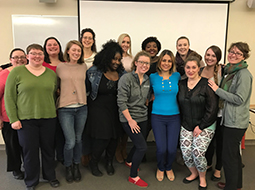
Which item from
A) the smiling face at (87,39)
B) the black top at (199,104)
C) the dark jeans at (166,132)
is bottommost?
the dark jeans at (166,132)

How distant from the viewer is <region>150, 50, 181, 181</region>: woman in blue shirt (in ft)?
7.02

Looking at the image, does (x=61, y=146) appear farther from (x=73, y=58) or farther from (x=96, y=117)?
(x=73, y=58)

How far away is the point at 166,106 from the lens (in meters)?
2.15

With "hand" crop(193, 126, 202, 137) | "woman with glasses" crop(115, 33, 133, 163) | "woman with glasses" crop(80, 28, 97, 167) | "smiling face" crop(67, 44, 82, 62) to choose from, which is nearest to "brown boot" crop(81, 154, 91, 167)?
"woman with glasses" crop(80, 28, 97, 167)

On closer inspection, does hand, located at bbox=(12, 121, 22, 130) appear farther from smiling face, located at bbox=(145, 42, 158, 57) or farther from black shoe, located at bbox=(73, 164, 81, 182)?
smiling face, located at bbox=(145, 42, 158, 57)

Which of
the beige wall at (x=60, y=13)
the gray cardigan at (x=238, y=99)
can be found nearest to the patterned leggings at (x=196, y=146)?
the gray cardigan at (x=238, y=99)

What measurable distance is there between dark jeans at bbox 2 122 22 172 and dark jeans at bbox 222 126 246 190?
96.7 inches

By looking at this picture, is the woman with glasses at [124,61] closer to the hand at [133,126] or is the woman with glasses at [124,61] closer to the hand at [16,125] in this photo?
the hand at [133,126]

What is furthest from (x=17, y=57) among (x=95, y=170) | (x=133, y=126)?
(x=95, y=170)

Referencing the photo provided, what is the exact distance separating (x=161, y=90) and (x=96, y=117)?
0.85 m

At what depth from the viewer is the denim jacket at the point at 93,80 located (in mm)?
2125

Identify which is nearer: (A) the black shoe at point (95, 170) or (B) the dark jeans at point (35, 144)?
(B) the dark jeans at point (35, 144)

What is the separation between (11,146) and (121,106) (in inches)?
59.0

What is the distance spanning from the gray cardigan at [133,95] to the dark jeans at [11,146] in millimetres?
1375
